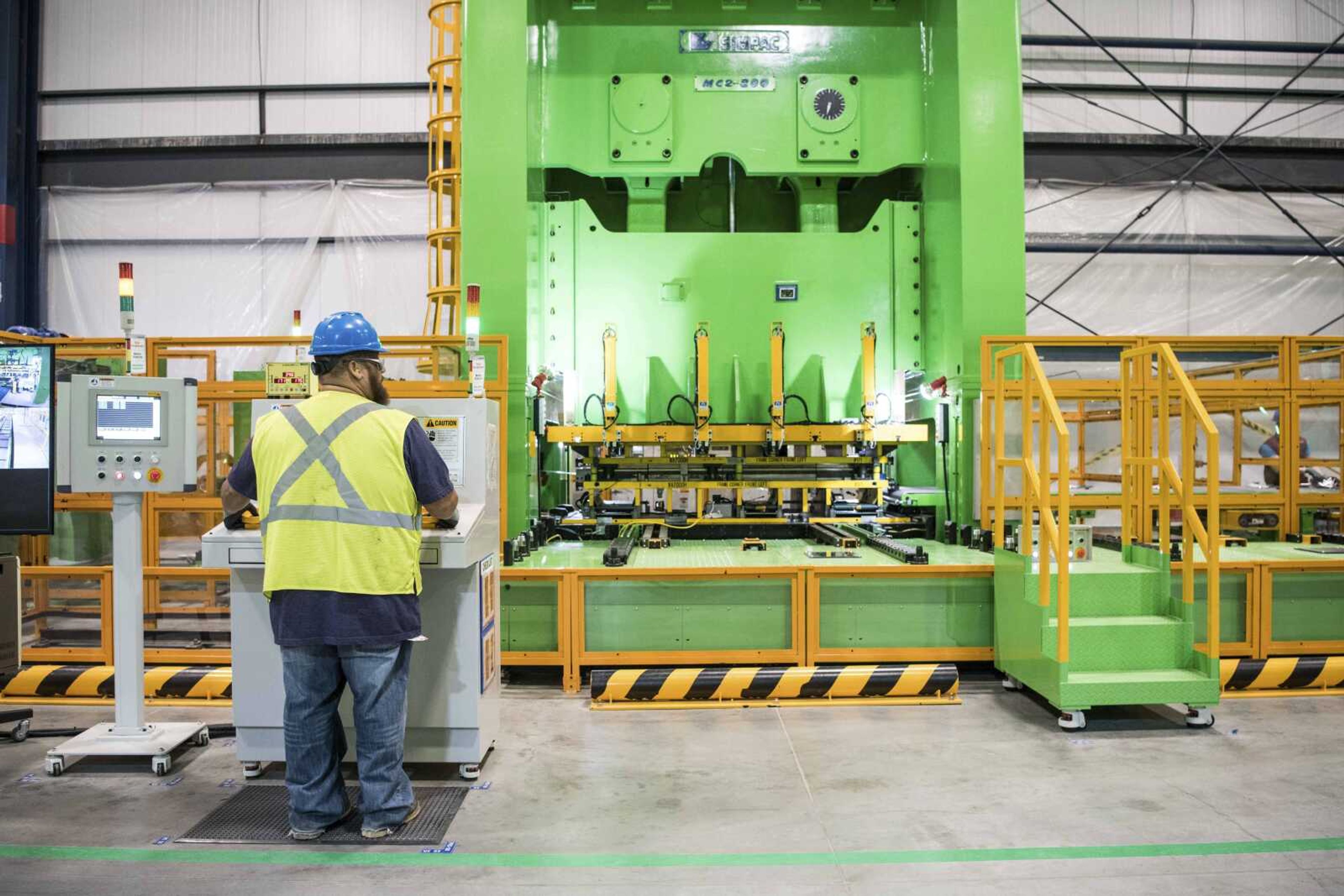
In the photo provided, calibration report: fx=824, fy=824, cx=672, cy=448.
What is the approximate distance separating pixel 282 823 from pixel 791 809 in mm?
1934

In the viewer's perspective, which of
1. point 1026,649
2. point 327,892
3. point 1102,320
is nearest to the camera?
point 327,892

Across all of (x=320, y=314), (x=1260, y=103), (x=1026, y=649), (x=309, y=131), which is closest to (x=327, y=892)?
(x=1026, y=649)

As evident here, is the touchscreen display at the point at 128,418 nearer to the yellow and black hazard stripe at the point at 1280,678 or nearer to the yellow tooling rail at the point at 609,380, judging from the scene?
the yellow tooling rail at the point at 609,380

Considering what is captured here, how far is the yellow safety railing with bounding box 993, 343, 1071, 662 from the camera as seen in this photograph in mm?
3928

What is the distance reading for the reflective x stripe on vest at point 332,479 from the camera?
8.98ft

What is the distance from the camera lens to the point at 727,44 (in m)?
6.31

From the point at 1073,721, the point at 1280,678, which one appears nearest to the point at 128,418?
the point at 1073,721

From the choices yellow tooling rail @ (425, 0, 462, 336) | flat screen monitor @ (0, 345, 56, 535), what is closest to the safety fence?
yellow tooling rail @ (425, 0, 462, 336)

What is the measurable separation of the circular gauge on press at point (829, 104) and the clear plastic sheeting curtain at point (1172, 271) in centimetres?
535

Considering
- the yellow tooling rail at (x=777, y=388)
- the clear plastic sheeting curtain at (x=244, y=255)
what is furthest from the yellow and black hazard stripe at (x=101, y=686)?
the clear plastic sheeting curtain at (x=244, y=255)

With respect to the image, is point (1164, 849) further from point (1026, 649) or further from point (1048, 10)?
point (1048, 10)

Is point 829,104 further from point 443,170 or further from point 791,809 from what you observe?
point 791,809

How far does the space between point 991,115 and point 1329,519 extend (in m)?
3.76

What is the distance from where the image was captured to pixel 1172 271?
34.7ft
